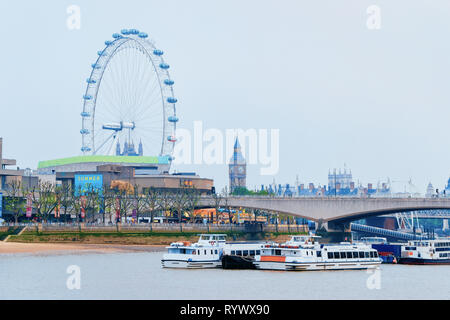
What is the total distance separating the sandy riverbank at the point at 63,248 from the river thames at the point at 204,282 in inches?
583

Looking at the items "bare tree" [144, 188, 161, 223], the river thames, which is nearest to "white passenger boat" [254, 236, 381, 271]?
the river thames

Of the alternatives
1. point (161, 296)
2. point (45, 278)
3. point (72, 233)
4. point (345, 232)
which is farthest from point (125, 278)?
point (345, 232)

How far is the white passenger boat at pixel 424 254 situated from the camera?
120 meters

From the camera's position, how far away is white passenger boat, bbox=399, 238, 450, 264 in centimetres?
11956

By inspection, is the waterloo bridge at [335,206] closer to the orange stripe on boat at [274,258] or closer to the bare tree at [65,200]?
the bare tree at [65,200]

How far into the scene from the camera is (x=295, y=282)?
299ft

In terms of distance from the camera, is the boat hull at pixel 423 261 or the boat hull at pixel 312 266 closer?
the boat hull at pixel 312 266

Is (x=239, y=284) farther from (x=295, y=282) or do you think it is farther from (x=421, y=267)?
(x=421, y=267)

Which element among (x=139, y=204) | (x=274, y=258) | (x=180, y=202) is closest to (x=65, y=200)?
(x=139, y=204)

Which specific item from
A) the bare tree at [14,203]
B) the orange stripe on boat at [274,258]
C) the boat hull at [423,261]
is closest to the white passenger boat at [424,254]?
the boat hull at [423,261]

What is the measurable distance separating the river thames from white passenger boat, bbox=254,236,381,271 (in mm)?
1173

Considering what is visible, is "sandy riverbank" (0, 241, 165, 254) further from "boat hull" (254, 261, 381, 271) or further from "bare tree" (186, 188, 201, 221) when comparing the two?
"boat hull" (254, 261, 381, 271)
